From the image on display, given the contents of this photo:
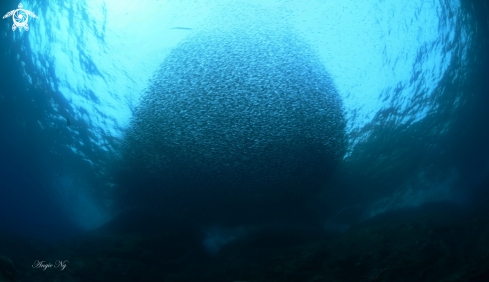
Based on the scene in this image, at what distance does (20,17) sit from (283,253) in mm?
12398

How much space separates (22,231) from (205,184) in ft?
25.9

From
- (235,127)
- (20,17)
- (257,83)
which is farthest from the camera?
(235,127)

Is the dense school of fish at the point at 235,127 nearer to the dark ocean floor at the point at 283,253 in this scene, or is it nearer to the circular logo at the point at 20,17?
the dark ocean floor at the point at 283,253

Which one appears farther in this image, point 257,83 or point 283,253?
point 283,253

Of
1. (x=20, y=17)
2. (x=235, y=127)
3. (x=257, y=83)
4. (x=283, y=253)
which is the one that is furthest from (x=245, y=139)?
(x=20, y=17)

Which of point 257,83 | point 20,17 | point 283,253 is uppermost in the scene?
point 20,17

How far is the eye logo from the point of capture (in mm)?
7566

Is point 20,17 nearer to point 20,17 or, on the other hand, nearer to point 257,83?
point 20,17

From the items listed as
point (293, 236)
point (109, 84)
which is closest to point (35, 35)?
point (109, 84)

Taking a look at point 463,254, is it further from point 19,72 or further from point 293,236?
point 19,72

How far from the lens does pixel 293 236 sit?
11078mm

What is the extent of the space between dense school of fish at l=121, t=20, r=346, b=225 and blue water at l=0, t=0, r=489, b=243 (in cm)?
25

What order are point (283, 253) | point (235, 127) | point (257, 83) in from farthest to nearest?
point (235, 127) < point (283, 253) < point (257, 83)

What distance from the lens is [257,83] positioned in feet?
30.7
